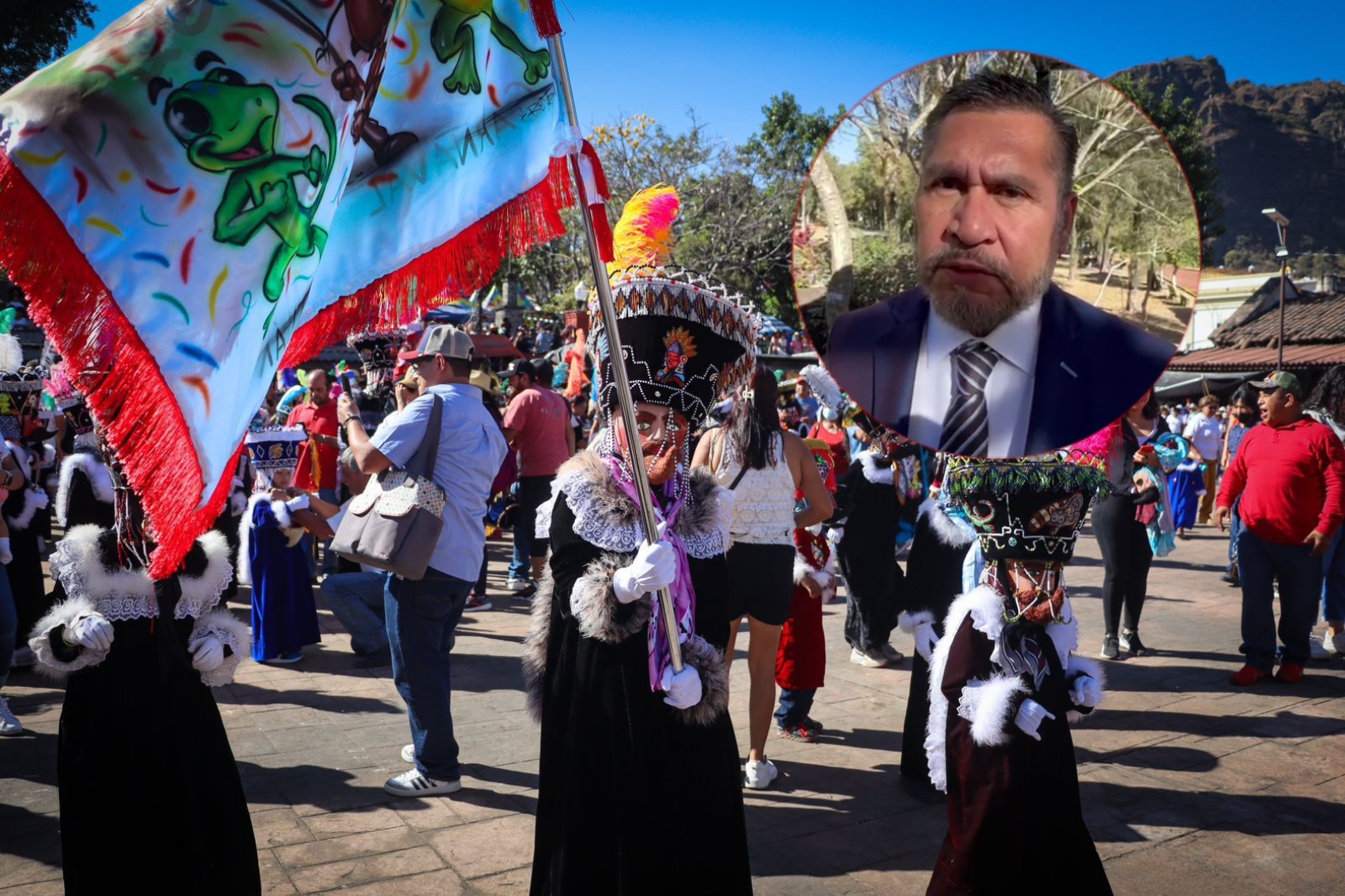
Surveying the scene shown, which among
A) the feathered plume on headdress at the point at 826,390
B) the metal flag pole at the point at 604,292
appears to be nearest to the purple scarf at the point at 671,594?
the metal flag pole at the point at 604,292

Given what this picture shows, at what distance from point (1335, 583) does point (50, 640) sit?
8305 mm

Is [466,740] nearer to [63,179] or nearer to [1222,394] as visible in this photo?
[63,179]

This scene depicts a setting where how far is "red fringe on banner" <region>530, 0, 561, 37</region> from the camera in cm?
294

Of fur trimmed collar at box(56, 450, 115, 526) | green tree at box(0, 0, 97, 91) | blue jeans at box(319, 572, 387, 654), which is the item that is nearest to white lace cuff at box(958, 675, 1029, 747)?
fur trimmed collar at box(56, 450, 115, 526)

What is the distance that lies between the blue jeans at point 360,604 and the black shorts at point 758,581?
2828 millimetres

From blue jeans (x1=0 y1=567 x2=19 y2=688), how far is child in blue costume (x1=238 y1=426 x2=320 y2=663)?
1535mm

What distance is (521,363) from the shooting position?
10398mm

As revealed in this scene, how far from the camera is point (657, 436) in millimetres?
3510

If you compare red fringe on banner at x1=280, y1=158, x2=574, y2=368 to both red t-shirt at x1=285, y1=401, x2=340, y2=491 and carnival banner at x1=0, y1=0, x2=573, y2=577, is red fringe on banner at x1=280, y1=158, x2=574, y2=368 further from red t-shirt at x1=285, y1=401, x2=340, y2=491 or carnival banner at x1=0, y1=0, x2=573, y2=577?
red t-shirt at x1=285, y1=401, x2=340, y2=491

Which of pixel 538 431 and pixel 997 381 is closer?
pixel 997 381

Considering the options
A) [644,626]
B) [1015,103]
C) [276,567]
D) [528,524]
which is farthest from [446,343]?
[528,524]

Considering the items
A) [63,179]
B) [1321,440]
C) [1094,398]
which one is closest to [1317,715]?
[1321,440]

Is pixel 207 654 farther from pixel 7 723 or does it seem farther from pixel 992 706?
pixel 7 723

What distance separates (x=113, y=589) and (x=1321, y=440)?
735 centimetres
